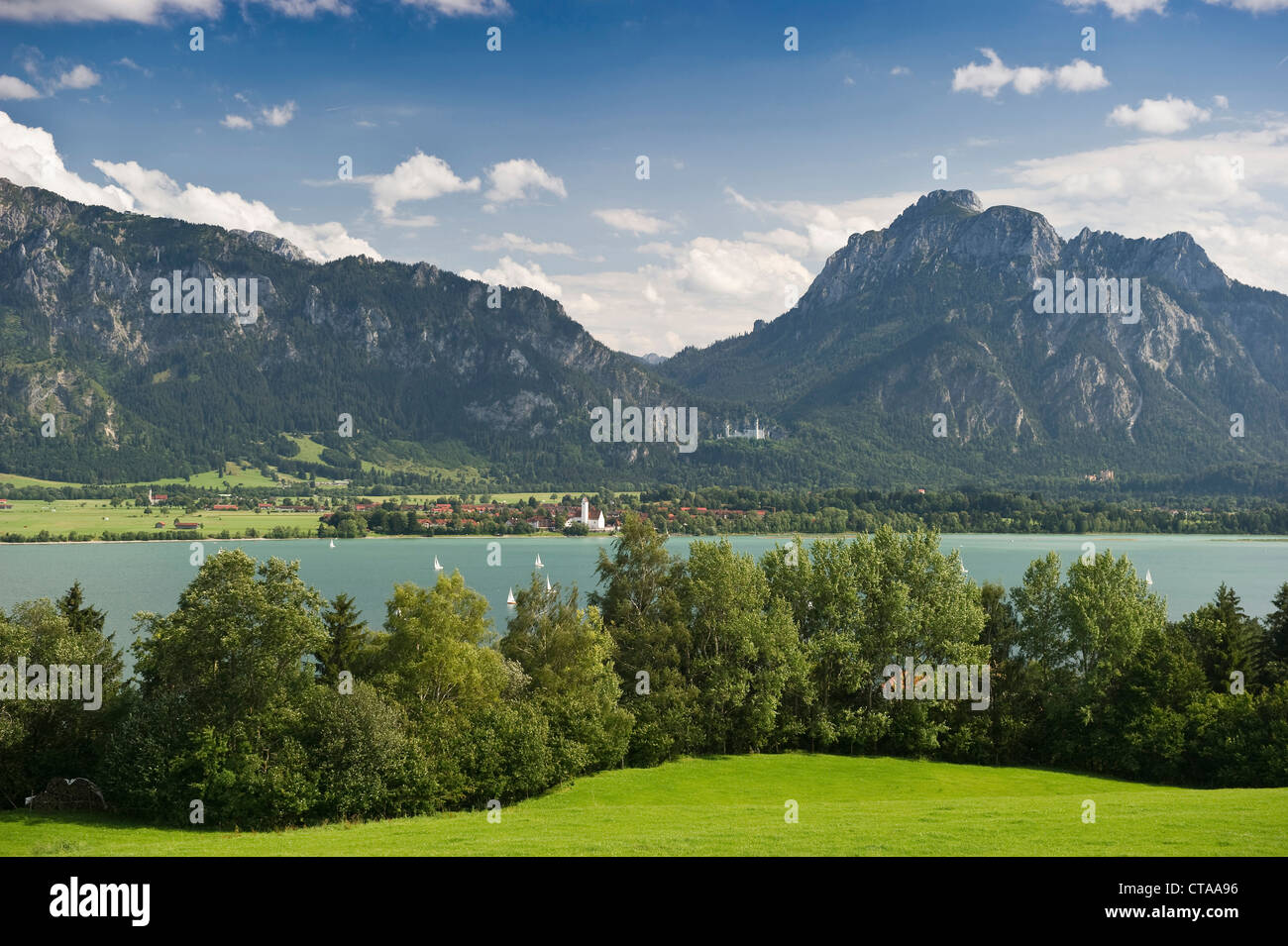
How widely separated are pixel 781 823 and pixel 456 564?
90.7m

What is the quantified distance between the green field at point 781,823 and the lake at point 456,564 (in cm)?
3602

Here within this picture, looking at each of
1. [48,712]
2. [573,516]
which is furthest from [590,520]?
[48,712]

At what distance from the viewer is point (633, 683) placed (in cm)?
3378

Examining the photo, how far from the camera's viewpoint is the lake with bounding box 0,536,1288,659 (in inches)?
2938

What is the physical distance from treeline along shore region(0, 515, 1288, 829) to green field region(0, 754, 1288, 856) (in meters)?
1.58

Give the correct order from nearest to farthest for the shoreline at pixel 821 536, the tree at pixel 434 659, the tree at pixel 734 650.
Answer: the tree at pixel 434 659, the tree at pixel 734 650, the shoreline at pixel 821 536

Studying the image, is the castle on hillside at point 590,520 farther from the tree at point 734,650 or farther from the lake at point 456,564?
the tree at point 734,650

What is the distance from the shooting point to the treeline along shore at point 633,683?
24.5m

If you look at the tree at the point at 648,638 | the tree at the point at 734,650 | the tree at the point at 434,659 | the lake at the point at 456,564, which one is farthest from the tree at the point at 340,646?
the lake at the point at 456,564

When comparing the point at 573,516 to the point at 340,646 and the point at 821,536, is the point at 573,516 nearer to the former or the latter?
the point at 821,536

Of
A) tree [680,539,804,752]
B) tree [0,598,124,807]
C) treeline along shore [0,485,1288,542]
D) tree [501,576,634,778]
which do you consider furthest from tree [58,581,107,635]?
treeline along shore [0,485,1288,542]
